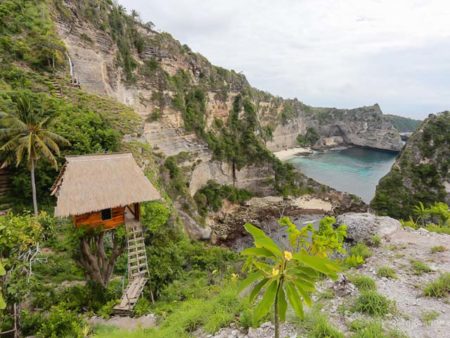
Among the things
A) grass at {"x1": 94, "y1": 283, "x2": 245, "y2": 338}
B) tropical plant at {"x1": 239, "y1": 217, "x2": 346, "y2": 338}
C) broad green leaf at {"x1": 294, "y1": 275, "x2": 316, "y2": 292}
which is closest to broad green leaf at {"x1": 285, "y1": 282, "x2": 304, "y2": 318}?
tropical plant at {"x1": 239, "y1": 217, "x2": 346, "y2": 338}

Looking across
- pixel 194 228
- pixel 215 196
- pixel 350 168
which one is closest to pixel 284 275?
pixel 194 228

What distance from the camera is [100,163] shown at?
12500 millimetres

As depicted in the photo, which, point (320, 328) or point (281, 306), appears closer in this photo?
point (281, 306)

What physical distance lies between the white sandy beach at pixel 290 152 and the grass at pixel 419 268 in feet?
299

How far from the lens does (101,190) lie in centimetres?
1165

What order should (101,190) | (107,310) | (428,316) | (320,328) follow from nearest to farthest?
(320,328) → (428,316) → (107,310) → (101,190)

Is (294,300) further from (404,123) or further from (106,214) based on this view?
(404,123)

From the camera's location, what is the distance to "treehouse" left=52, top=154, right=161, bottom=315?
11.1 meters

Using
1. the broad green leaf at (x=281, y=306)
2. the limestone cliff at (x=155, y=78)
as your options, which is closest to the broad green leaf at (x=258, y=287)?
the broad green leaf at (x=281, y=306)

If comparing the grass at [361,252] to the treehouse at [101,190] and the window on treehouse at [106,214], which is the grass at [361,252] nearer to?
the treehouse at [101,190]

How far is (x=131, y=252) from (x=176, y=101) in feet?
107

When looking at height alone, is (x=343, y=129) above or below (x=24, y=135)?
above

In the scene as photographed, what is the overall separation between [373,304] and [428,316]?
1.11 m

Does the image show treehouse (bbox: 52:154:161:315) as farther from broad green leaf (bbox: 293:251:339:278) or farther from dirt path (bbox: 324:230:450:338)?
broad green leaf (bbox: 293:251:339:278)
